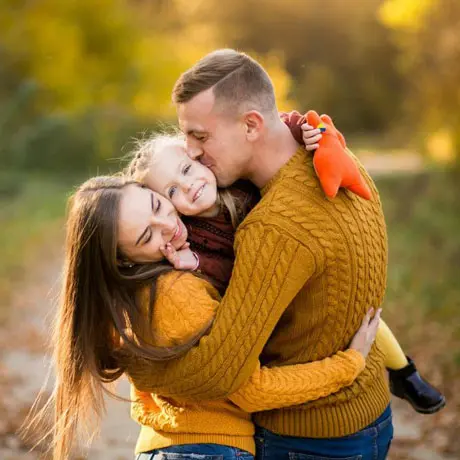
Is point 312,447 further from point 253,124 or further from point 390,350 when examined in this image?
point 253,124

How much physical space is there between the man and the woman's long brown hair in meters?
0.17

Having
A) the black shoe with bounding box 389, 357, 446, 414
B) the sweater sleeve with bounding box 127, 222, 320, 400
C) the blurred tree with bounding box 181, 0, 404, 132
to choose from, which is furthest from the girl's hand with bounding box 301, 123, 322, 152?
the blurred tree with bounding box 181, 0, 404, 132

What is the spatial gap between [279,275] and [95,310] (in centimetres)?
69

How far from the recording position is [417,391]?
3.34 m

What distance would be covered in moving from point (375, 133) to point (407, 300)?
2497 centimetres

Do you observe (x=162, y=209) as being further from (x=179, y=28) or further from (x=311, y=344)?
(x=179, y=28)

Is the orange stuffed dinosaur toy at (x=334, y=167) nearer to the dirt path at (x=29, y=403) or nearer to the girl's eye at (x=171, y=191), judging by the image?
the girl's eye at (x=171, y=191)

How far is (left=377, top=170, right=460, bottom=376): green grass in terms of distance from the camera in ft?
23.1

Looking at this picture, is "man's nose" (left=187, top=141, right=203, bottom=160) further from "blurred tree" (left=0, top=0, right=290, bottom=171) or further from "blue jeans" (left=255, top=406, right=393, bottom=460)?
"blurred tree" (left=0, top=0, right=290, bottom=171)

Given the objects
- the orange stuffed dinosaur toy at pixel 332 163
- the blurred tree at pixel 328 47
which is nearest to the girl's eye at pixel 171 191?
the orange stuffed dinosaur toy at pixel 332 163

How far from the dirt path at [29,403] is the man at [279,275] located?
119cm

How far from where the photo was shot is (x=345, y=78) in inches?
1350

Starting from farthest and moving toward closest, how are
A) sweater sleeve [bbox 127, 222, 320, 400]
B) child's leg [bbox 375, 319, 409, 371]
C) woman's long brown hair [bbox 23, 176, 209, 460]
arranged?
child's leg [bbox 375, 319, 409, 371]
woman's long brown hair [bbox 23, 176, 209, 460]
sweater sleeve [bbox 127, 222, 320, 400]

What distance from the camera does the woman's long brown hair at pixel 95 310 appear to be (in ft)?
8.50
